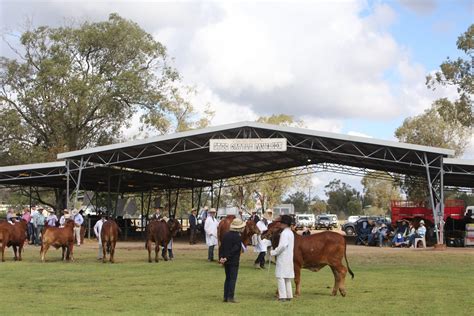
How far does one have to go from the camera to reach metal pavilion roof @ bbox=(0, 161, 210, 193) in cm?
3116

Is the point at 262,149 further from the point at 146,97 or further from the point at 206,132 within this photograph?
the point at 146,97

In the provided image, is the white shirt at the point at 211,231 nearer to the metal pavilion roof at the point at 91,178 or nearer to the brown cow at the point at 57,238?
the brown cow at the point at 57,238

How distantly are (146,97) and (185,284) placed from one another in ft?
108

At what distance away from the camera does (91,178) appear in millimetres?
37625

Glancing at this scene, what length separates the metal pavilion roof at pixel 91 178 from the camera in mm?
31158

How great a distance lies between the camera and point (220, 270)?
55.9 ft

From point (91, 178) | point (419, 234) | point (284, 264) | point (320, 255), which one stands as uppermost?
point (91, 178)

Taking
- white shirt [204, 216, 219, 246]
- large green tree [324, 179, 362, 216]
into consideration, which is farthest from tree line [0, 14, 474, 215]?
large green tree [324, 179, 362, 216]

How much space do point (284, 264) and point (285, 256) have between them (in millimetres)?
156

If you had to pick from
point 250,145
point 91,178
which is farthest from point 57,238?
point 91,178

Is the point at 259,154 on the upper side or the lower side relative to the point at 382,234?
upper

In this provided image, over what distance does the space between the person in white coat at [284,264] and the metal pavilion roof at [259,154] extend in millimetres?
14346

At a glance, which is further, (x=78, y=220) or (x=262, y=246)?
(x=78, y=220)

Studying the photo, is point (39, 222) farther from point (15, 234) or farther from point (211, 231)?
point (211, 231)
